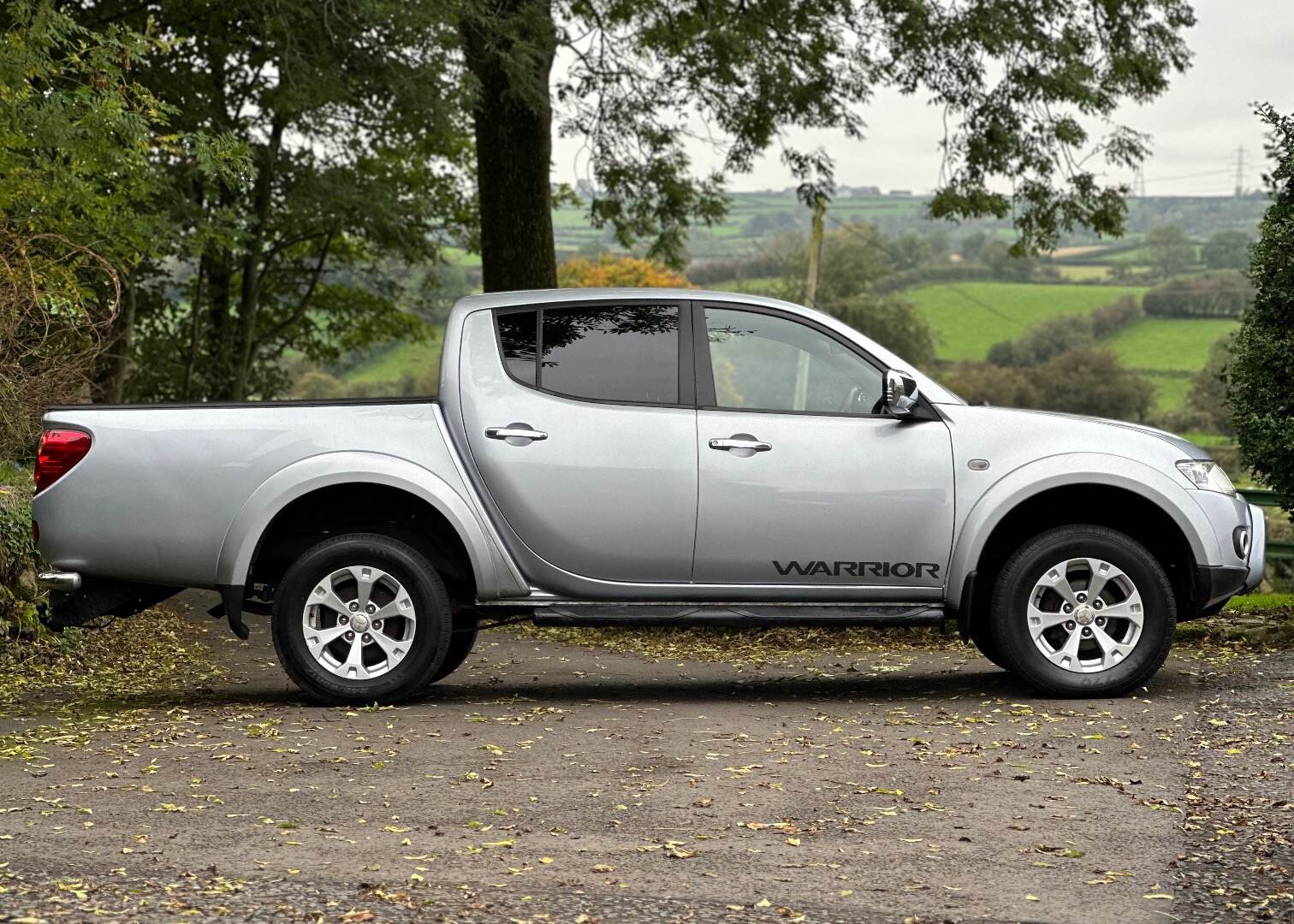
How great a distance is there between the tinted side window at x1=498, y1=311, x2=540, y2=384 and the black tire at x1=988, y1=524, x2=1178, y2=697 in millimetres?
2553

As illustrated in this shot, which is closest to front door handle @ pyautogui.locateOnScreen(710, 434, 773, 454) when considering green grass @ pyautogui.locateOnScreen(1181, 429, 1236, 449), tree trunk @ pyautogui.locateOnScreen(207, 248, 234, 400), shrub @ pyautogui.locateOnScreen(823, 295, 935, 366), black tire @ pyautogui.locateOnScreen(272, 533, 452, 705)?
black tire @ pyautogui.locateOnScreen(272, 533, 452, 705)

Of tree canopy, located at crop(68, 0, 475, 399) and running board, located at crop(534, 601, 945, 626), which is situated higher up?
tree canopy, located at crop(68, 0, 475, 399)

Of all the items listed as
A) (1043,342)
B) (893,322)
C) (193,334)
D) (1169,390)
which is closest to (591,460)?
(193,334)

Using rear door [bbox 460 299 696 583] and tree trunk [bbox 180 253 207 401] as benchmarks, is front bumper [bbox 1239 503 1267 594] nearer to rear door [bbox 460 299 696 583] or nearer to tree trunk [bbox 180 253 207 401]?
rear door [bbox 460 299 696 583]

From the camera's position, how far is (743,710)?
26.8 feet

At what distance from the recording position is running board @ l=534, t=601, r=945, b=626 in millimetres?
8000

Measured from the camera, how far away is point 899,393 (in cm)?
786

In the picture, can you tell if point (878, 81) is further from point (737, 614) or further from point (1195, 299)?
point (1195, 299)

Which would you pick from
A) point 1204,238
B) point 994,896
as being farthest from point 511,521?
point 1204,238

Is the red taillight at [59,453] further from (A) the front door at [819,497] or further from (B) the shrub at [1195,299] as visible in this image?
(B) the shrub at [1195,299]

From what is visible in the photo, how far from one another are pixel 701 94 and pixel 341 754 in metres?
12.2

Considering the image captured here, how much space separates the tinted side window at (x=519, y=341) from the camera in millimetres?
8188

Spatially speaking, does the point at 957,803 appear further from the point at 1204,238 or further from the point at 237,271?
the point at 1204,238

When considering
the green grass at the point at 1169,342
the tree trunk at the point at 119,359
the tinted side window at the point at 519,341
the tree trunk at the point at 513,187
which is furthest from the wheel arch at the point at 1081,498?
the green grass at the point at 1169,342
